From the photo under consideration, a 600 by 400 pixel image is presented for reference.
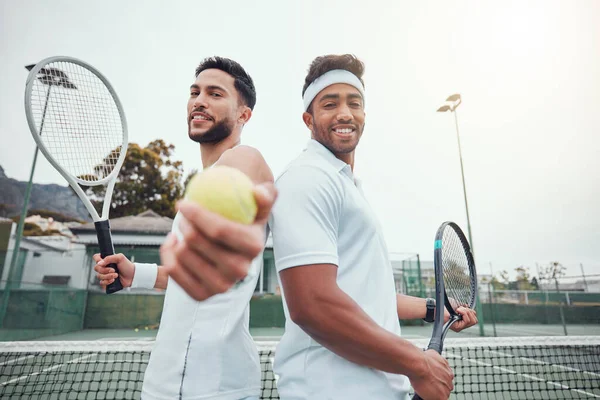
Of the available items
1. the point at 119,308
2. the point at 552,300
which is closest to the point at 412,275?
the point at 552,300

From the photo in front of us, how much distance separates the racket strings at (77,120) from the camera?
7.69 ft

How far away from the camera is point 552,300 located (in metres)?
18.4

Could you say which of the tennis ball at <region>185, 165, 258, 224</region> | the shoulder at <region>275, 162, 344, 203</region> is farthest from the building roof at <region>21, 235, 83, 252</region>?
the tennis ball at <region>185, 165, 258, 224</region>

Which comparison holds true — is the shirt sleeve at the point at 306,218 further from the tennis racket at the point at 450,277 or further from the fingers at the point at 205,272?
the tennis racket at the point at 450,277

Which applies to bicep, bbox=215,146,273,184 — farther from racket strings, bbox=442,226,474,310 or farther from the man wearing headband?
racket strings, bbox=442,226,474,310

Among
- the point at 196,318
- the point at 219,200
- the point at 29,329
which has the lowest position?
the point at 29,329

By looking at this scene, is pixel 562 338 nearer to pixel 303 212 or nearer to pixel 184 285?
pixel 303 212

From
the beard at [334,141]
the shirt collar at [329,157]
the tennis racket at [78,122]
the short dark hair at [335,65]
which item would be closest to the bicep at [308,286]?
the shirt collar at [329,157]

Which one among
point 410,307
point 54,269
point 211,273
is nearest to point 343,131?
point 410,307

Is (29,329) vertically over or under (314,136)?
under

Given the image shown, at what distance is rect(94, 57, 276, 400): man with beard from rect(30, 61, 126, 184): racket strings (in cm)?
79

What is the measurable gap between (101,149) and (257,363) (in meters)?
1.81

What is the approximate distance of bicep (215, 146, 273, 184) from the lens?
105cm

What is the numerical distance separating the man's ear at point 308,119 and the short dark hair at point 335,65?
16cm
